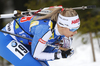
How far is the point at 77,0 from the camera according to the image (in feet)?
9.98

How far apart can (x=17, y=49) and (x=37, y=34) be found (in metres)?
0.29

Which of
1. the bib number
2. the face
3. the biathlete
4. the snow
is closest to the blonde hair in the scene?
the biathlete

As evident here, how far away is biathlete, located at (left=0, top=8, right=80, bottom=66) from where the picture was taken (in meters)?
1.34

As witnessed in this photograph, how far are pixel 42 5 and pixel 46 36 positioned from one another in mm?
2175

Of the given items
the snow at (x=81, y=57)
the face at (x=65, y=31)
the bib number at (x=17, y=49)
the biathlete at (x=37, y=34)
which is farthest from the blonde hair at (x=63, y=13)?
the snow at (x=81, y=57)

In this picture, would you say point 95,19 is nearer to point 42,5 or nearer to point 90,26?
point 90,26

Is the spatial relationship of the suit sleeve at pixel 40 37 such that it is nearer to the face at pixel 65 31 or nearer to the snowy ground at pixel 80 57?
the face at pixel 65 31

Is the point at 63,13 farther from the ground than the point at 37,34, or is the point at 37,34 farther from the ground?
the point at 63,13

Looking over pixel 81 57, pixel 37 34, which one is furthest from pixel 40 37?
pixel 81 57

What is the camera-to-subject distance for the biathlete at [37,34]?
1345mm

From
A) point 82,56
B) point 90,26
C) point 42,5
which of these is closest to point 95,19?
point 90,26

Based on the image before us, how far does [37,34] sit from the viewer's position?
134cm

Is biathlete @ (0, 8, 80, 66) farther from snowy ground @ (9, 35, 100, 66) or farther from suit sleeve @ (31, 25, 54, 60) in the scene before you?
snowy ground @ (9, 35, 100, 66)

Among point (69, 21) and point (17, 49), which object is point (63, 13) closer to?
point (69, 21)
